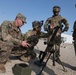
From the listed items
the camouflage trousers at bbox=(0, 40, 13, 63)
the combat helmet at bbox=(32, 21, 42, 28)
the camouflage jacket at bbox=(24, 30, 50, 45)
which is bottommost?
the camouflage trousers at bbox=(0, 40, 13, 63)

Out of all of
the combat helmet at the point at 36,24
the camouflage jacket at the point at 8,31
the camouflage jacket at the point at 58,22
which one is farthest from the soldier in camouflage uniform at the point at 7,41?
the camouflage jacket at the point at 58,22

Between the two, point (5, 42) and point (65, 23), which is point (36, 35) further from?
point (5, 42)

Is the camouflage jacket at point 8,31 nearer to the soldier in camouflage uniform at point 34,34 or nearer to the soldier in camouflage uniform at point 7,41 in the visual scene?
the soldier in camouflage uniform at point 7,41

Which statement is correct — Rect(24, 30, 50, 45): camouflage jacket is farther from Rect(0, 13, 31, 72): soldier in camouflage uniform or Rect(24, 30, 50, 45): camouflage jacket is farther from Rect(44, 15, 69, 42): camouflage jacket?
Rect(0, 13, 31, 72): soldier in camouflage uniform

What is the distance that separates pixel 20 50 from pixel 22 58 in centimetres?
37

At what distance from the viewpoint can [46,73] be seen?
661 centimetres

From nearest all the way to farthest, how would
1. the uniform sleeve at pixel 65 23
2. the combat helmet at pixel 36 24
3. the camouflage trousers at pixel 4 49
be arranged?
the camouflage trousers at pixel 4 49, the combat helmet at pixel 36 24, the uniform sleeve at pixel 65 23

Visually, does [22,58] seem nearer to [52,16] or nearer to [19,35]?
[19,35]

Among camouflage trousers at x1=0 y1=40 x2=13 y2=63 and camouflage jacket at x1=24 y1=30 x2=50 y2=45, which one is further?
camouflage jacket at x1=24 y1=30 x2=50 y2=45

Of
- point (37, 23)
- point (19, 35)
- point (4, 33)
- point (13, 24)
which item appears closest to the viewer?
point (4, 33)

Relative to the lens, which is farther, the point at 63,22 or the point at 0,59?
the point at 63,22

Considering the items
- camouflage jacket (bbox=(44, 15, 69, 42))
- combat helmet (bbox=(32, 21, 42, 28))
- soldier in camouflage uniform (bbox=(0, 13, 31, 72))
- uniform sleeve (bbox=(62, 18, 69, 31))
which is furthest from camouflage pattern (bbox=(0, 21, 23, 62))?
uniform sleeve (bbox=(62, 18, 69, 31))

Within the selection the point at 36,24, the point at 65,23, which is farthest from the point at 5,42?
the point at 65,23

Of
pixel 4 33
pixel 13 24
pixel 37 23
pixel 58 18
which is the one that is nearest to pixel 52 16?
pixel 58 18
